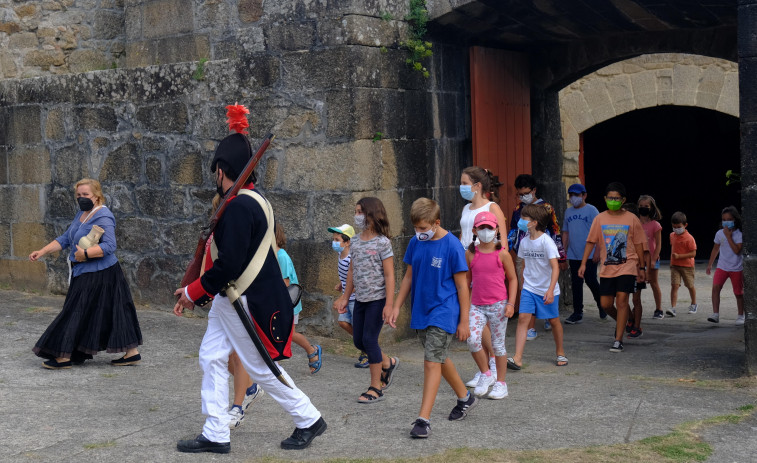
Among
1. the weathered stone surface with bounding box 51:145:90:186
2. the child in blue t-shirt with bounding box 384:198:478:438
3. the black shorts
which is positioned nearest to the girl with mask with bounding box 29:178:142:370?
the weathered stone surface with bounding box 51:145:90:186

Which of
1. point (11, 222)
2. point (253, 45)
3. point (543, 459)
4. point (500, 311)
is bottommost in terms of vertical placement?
point (543, 459)

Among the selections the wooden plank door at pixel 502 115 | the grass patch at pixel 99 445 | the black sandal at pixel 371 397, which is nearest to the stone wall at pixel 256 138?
the wooden plank door at pixel 502 115

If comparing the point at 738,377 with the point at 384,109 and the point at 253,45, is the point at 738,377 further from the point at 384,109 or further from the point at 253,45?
the point at 253,45

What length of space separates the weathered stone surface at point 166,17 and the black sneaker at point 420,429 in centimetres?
488

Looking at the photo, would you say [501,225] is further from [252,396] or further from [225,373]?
[225,373]

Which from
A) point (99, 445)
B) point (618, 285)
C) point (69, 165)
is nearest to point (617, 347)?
point (618, 285)

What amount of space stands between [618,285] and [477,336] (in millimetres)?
2317

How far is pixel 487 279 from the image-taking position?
6461 mm

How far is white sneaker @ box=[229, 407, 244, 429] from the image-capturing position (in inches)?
217

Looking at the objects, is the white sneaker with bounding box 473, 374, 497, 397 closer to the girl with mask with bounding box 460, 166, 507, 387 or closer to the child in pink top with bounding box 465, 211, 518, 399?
the child in pink top with bounding box 465, 211, 518, 399

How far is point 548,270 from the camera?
24.6 feet

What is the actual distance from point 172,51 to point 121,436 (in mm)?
4683

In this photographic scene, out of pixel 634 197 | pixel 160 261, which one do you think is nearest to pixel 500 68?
pixel 160 261

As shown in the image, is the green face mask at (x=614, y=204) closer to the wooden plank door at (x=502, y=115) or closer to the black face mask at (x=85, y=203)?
the wooden plank door at (x=502, y=115)
